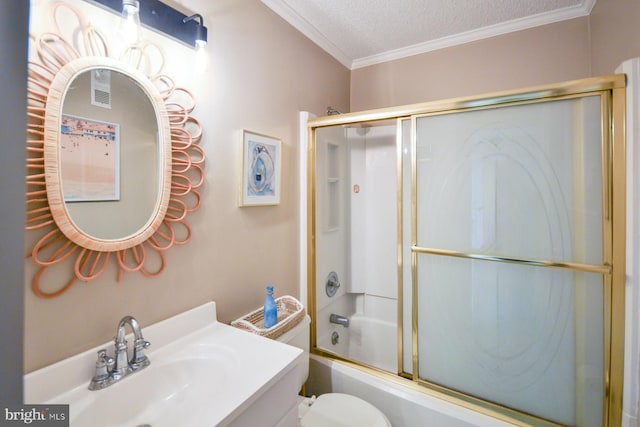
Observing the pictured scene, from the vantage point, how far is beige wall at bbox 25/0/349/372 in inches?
35.0

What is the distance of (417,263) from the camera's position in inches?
64.0

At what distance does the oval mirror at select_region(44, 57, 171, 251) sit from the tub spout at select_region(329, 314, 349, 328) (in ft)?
4.87

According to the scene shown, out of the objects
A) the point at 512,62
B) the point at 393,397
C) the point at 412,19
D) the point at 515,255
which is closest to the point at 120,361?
the point at 393,397

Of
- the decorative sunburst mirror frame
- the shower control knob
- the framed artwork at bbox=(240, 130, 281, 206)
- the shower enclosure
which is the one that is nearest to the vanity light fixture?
the decorative sunburst mirror frame

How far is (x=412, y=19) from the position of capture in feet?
5.94

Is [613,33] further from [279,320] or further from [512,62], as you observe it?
[279,320]

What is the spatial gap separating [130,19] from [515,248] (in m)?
1.82

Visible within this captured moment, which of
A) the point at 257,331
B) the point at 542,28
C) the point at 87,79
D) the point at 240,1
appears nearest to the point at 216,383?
the point at 257,331

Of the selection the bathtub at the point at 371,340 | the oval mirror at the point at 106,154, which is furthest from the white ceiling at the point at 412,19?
the bathtub at the point at 371,340

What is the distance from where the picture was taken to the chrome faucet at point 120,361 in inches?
35.2

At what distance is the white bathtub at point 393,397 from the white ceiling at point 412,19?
215cm

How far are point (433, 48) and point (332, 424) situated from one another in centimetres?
248

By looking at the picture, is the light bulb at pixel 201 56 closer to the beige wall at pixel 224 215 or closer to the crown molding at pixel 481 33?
the beige wall at pixel 224 215

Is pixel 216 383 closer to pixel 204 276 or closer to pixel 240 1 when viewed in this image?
pixel 204 276
